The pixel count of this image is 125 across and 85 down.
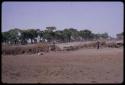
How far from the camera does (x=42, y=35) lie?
1335 inches

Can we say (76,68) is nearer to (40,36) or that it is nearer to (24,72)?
(24,72)

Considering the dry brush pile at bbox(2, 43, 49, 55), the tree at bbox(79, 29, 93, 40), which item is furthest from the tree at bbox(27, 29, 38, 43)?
the tree at bbox(79, 29, 93, 40)

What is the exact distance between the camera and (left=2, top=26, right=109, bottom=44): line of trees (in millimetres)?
30578

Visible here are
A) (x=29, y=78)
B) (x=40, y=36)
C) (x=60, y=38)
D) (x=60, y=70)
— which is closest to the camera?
(x=29, y=78)

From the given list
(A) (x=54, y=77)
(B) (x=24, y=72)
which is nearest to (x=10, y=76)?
(B) (x=24, y=72)

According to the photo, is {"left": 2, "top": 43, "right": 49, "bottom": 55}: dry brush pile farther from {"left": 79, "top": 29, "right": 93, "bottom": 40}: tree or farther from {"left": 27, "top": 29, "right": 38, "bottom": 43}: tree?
{"left": 79, "top": 29, "right": 93, "bottom": 40}: tree

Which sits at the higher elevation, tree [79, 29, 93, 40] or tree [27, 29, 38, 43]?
tree [27, 29, 38, 43]

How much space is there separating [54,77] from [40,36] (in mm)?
24311

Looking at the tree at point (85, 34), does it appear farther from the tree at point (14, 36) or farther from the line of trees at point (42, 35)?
the tree at point (14, 36)

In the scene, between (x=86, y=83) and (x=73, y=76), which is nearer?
(x=86, y=83)

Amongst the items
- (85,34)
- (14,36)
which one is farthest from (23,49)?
(85,34)

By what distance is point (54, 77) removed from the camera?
9398 millimetres

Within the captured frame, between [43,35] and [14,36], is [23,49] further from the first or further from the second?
[43,35]

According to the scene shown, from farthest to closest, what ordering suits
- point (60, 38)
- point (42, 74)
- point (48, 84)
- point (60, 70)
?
point (60, 38) → point (60, 70) → point (42, 74) → point (48, 84)
